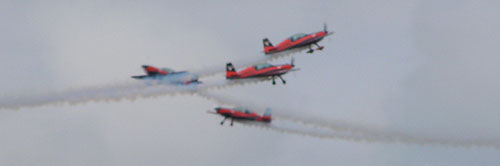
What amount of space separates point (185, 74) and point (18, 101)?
21087mm

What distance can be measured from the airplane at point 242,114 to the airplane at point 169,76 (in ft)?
16.8

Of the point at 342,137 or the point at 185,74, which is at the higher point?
the point at 185,74

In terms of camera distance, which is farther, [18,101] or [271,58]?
[271,58]

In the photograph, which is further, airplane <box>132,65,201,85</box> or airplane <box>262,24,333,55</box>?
airplane <box>262,24,333,55</box>

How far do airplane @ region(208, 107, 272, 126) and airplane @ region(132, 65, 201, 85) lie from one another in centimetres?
511

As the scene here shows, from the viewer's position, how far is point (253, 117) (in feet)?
349

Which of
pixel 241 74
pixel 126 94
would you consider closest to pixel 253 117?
pixel 241 74

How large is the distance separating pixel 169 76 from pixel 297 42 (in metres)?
17.9

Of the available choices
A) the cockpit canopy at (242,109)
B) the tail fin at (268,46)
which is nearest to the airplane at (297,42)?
the tail fin at (268,46)

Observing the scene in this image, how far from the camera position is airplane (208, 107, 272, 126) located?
105m

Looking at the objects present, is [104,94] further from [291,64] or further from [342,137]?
[342,137]

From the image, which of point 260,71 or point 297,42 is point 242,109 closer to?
point 260,71

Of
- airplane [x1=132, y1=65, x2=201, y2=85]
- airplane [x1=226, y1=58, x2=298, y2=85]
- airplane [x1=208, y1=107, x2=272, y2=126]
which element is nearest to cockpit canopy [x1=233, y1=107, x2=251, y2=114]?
airplane [x1=208, y1=107, x2=272, y2=126]

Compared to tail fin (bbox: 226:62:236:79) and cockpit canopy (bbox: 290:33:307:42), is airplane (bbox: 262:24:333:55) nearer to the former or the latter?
cockpit canopy (bbox: 290:33:307:42)
